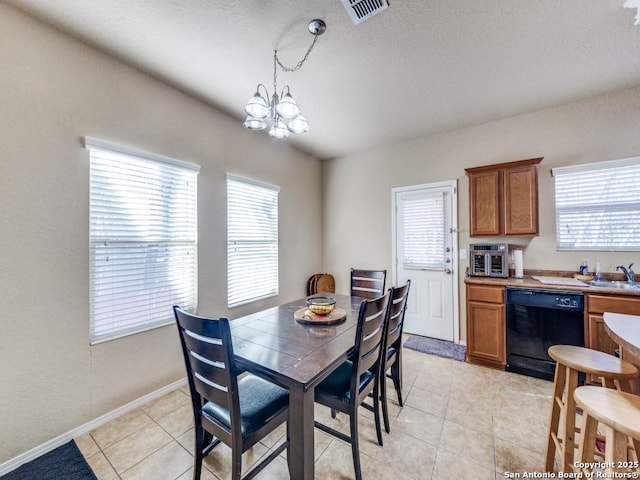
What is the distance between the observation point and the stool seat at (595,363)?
3.97 feet

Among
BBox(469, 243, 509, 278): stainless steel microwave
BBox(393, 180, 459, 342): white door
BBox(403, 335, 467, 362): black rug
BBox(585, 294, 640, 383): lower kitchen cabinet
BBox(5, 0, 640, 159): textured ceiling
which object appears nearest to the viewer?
BBox(5, 0, 640, 159): textured ceiling

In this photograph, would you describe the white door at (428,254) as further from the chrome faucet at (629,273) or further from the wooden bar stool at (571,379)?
the wooden bar stool at (571,379)

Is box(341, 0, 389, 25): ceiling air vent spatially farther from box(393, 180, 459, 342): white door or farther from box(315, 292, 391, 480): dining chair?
box(393, 180, 459, 342): white door

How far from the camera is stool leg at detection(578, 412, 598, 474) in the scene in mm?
1078

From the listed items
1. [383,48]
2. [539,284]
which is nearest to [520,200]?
[539,284]

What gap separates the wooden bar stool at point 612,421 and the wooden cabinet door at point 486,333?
169cm

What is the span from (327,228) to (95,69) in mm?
3436

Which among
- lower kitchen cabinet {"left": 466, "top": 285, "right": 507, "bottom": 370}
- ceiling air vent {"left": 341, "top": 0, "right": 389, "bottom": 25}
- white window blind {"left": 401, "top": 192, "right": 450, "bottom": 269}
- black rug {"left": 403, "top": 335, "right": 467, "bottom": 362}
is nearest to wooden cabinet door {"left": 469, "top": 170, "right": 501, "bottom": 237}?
white window blind {"left": 401, "top": 192, "right": 450, "bottom": 269}

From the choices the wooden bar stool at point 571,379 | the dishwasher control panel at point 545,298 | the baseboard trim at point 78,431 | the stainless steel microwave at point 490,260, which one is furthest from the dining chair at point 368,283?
the baseboard trim at point 78,431

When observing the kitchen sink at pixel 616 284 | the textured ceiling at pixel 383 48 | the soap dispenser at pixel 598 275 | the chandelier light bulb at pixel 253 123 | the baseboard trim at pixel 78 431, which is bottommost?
the baseboard trim at pixel 78 431

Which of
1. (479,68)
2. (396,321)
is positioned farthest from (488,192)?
(396,321)

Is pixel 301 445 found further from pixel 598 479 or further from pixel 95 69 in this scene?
pixel 95 69

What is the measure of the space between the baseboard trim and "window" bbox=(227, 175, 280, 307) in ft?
3.38

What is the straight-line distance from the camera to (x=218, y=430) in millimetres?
1294
